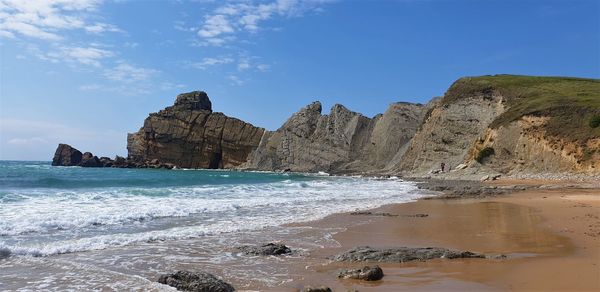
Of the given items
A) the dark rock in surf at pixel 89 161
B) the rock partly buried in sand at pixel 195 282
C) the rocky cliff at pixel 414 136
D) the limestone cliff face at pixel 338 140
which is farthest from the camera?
the dark rock in surf at pixel 89 161

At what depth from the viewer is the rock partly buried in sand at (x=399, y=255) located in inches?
328

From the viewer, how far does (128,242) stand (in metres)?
10.6

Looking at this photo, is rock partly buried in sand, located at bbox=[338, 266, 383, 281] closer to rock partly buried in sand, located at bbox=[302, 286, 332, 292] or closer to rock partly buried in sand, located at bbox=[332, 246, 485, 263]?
rock partly buried in sand, located at bbox=[302, 286, 332, 292]

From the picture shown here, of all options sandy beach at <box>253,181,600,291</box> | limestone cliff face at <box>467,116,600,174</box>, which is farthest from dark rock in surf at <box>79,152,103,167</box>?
sandy beach at <box>253,181,600,291</box>

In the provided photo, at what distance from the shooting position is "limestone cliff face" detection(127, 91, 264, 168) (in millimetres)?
104750

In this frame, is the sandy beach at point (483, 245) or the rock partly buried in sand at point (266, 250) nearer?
the sandy beach at point (483, 245)

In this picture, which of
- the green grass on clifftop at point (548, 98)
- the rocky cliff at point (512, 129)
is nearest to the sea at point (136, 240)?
the rocky cliff at point (512, 129)

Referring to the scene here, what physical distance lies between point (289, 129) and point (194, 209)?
71.3m

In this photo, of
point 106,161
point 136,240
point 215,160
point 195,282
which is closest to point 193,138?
point 215,160

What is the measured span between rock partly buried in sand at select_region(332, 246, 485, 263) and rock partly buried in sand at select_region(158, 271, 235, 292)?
107 inches

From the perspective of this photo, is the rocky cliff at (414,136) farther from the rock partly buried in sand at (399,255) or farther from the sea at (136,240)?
the rock partly buried in sand at (399,255)

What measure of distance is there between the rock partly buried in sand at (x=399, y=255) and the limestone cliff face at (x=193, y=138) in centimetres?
9441

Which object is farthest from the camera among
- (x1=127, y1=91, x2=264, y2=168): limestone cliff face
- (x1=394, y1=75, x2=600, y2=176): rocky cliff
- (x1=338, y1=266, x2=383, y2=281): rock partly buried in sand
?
(x1=127, y1=91, x2=264, y2=168): limestone cliff face

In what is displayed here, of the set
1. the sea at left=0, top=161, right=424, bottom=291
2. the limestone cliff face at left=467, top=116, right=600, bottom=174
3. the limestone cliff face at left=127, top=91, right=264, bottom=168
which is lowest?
the sea at left=0, top=161, right=424, bottom=291
